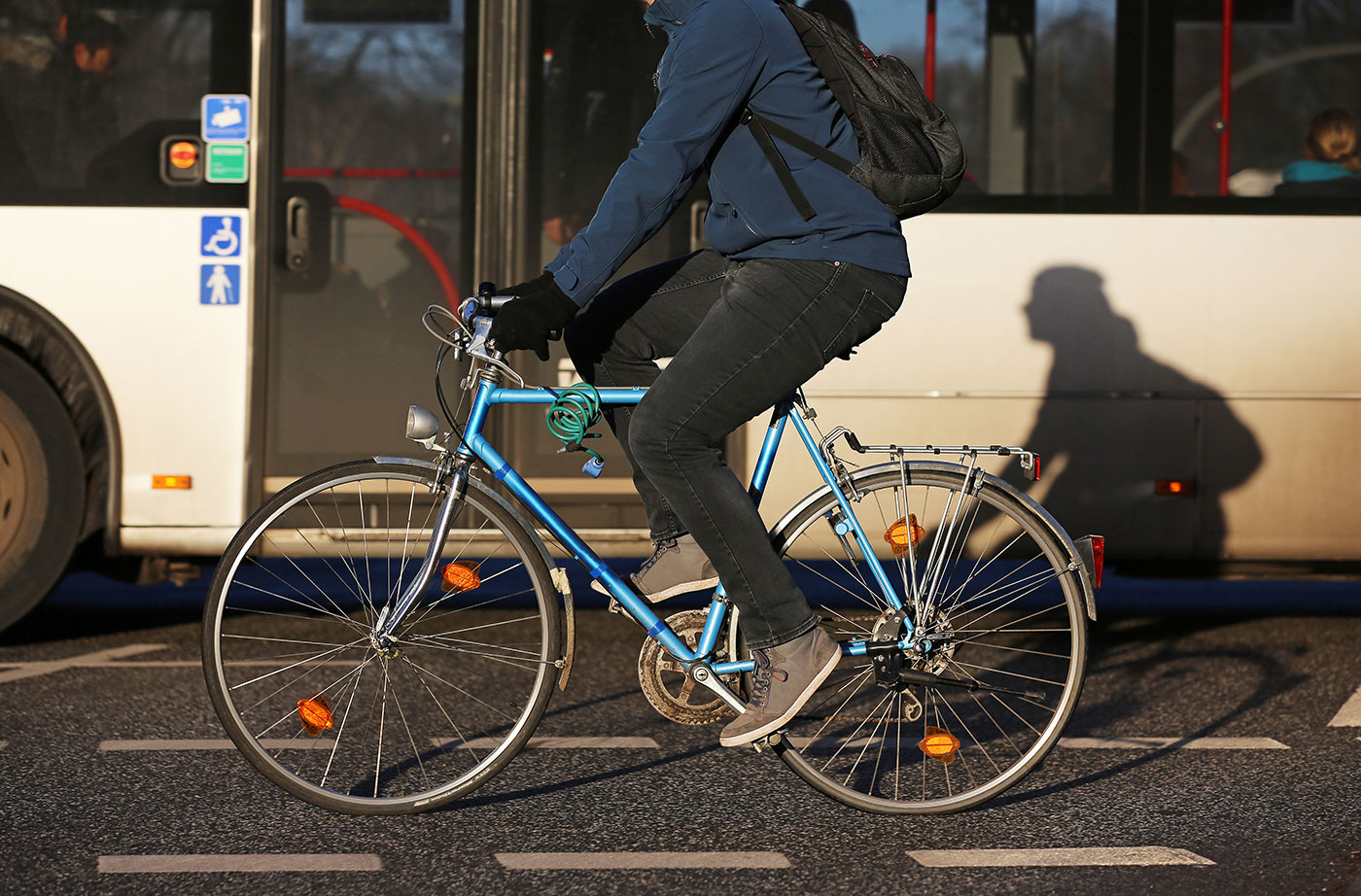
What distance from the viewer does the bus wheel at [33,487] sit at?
225 inches

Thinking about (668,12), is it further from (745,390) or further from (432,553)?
(432,553)

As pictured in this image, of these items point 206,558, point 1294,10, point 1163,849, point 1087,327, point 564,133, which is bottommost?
point 1163,849

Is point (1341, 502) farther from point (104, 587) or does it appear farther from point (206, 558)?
point (104, 587)

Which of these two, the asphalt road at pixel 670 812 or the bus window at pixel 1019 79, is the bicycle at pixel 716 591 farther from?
the bus window at pixel 1019 79

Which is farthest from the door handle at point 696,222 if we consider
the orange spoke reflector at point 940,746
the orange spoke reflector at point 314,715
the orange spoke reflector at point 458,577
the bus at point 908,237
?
the orange spoke reflector at point 314,715

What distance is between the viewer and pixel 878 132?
3486mm

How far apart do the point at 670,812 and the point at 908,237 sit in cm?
276

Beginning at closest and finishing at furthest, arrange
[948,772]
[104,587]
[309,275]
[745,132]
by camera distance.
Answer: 1. [745,132]
2. [948,772]
3. [309,275]
4. [104,587]

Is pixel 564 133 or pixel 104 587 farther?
pixel 104 587

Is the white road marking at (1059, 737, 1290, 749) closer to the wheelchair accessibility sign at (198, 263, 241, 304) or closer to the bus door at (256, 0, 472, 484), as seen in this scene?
the bus door at (256, 0, 472, 484)

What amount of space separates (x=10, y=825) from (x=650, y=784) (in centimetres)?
156

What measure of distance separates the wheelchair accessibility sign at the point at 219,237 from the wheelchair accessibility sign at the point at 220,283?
5 cm

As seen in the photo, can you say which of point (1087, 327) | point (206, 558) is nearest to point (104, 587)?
point (206, 558)

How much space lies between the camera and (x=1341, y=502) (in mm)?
5988
